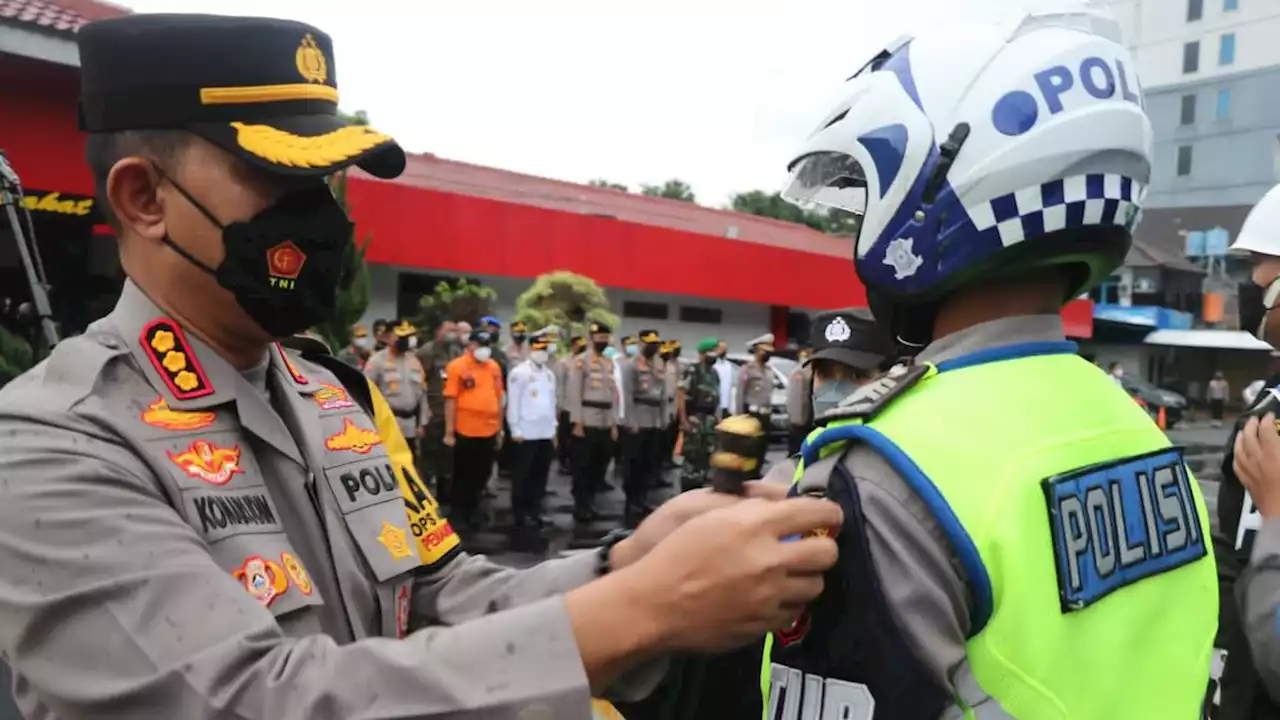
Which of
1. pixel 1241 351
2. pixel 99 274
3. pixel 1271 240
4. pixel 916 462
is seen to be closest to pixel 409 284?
pixel 99 274

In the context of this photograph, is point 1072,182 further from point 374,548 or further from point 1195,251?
point 1195,251

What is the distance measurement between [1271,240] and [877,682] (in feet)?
8.09

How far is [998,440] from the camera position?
1.19 meters

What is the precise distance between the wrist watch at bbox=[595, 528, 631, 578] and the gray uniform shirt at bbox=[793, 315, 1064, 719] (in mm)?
527

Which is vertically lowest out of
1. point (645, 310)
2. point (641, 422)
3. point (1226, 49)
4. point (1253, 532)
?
point (645, 310)

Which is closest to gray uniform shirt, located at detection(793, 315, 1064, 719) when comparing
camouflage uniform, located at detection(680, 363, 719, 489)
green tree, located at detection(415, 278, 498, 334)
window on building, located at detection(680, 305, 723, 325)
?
camouflage uniform, located at detection(680, 363, 719, 489)

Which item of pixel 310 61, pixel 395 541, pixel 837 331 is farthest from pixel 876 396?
pixel 837 331

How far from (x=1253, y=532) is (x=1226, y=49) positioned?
136 feet

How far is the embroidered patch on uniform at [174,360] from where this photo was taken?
138 centimetres

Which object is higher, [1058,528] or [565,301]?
[1058,528]

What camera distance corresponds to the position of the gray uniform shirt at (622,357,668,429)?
10211 millimetres

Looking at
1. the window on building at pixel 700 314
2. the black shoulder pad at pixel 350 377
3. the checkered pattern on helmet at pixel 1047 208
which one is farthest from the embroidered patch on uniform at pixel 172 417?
the window on building at pixel 700 314

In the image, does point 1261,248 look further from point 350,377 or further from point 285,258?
point 285,258

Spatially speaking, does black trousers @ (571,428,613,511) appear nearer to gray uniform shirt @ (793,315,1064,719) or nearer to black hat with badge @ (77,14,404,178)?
black hat with badge @ (77,14,404,178)
